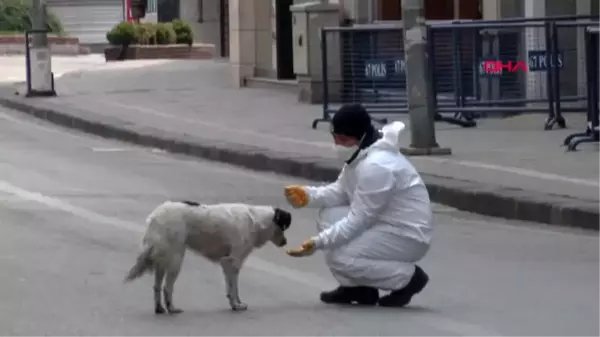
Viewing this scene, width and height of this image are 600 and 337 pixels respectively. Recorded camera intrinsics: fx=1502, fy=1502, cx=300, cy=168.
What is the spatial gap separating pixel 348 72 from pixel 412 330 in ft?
40.5

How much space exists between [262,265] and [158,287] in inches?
78.6

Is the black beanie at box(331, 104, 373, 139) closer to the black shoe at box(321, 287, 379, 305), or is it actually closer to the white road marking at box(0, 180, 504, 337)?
the black shoe at box(321, 287, 379, 305)

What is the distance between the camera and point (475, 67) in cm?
1905

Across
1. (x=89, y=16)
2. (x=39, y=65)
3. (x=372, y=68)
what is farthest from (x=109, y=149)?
(x=89, y=16)

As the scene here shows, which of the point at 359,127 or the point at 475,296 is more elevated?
the point at 359,127

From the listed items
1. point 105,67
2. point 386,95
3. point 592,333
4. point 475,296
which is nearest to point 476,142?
point 386,95

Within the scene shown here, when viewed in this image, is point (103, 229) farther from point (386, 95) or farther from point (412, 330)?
point (386, 95)

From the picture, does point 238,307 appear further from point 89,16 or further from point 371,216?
point 89,16

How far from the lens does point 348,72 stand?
65.3ft

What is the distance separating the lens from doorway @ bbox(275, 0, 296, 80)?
28.1 metres

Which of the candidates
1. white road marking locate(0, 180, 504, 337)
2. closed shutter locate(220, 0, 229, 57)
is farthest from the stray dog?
closed shutter locate(220, 0, 229, 57)

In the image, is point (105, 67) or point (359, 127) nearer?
point (359, 127)

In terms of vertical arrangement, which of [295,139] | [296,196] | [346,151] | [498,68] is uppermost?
[498,68]

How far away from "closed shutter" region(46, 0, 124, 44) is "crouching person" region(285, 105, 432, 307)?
155ft
